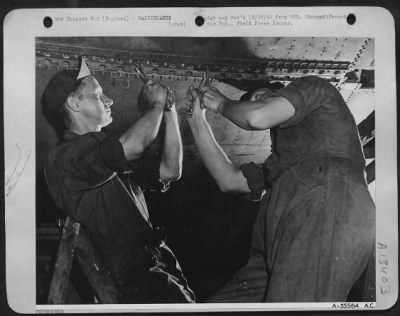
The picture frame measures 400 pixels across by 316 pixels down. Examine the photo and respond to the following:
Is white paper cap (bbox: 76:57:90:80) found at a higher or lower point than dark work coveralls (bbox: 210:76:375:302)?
higher

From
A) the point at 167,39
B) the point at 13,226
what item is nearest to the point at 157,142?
the point at 167,39

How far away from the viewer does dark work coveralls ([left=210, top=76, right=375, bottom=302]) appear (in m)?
1.09

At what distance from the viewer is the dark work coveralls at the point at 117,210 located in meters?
1.11

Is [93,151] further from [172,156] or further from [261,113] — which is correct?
[261,113]

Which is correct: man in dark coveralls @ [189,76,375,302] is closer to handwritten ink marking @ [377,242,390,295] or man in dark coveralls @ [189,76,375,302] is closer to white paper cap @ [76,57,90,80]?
handwritten ink marking @ [377,242,390,295]

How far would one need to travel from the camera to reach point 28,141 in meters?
1.13

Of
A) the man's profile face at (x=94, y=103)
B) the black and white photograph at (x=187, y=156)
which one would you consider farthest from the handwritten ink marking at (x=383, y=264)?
the man's profile face at (x=94, y=103)

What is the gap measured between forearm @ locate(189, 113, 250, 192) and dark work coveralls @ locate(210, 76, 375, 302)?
26 millimetres

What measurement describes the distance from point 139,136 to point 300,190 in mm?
395

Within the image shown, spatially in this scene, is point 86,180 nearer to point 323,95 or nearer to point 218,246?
point 218,246

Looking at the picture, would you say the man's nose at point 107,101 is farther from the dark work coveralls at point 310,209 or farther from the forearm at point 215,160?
the dark work coveralls at point 310,209

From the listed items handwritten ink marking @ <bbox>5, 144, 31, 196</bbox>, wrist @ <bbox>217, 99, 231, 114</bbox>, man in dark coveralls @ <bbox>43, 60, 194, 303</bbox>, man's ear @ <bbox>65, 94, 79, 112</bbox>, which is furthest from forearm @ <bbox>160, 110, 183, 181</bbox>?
handwritten ink marking @ <bbox>5, 144, 31, 196</bbox>

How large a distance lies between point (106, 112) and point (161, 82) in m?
0.15

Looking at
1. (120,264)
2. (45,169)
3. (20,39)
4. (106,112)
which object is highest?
(20,39)
